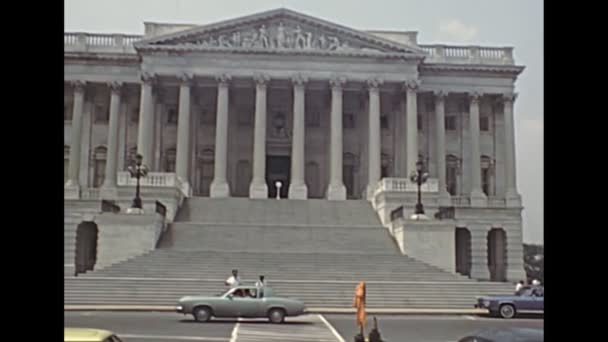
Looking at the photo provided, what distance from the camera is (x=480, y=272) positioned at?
51000 mm

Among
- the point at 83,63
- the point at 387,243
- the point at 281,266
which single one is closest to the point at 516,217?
the point at 387,243

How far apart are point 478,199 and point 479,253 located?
6.07m

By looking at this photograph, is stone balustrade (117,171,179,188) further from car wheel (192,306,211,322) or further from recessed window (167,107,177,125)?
car wheel (192,306,211,322)

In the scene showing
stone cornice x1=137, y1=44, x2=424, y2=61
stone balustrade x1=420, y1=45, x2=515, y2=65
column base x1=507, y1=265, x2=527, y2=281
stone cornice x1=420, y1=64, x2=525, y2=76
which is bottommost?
column base x1=507, y1=265, x2=527, y2=281

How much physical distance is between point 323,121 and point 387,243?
23447 millimetres

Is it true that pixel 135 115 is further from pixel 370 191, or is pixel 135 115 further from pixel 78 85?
pixel 370 191

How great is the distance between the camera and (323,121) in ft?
205

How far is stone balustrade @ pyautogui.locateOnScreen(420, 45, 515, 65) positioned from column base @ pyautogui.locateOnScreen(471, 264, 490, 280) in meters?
17.8

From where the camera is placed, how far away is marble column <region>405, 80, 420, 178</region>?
2202 inches

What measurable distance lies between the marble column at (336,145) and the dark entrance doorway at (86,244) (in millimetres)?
16661

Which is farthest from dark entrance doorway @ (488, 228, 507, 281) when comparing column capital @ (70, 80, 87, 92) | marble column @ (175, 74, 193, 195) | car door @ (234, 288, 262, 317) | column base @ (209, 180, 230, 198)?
car door @ (234, 288, 262, 317)

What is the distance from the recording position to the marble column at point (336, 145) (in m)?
54.8

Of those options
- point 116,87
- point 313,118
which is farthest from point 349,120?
point 116,87
